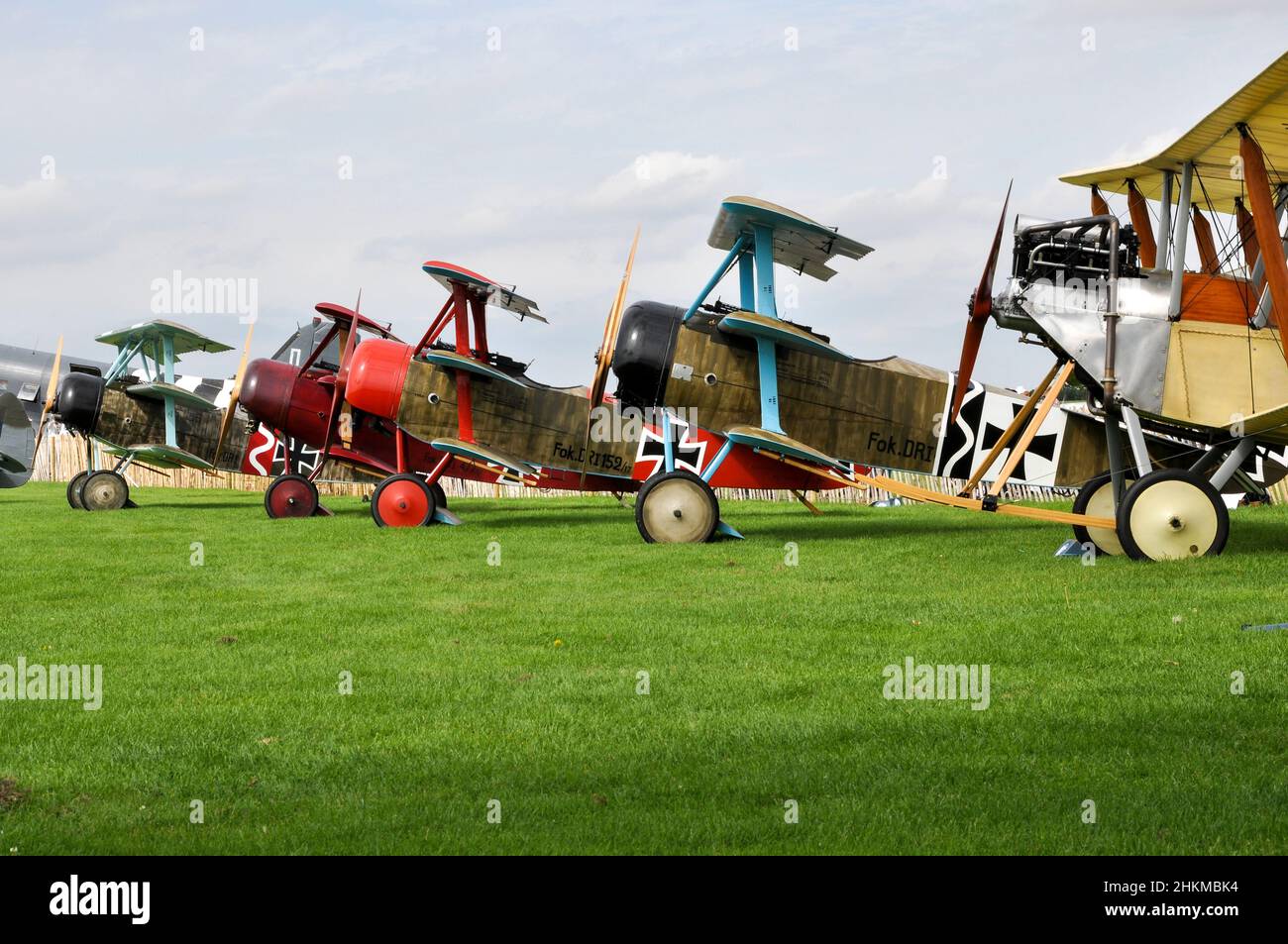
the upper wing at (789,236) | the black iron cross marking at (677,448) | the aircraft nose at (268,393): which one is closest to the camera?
the upper wing at (789,236)

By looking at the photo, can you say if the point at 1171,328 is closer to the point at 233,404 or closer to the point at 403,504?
the point at 403,504

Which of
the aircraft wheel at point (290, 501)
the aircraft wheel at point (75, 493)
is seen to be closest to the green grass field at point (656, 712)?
the aircraft wheel at point (290, 501)

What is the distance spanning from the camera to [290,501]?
2050 cm

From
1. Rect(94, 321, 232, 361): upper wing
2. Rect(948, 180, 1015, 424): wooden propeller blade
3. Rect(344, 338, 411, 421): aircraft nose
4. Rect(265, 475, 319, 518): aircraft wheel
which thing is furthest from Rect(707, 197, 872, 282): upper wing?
Rect(94, 321, 232, 361): upper wing

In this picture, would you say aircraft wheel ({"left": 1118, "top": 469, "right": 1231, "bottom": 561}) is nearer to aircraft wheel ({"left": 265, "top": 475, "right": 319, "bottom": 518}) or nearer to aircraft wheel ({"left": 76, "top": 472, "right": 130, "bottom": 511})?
aircraft wheel ({"left": 265, "top": 475, "right": 319, "bottom": 518})

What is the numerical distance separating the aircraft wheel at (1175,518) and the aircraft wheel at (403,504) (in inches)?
389

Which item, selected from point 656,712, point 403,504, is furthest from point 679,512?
point 656,712

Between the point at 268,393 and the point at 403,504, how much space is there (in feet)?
14.9

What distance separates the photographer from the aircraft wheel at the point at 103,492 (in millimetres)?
22734

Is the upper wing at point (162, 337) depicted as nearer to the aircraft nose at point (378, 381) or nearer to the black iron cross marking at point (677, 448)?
the aircraft nose at point (378, 381)

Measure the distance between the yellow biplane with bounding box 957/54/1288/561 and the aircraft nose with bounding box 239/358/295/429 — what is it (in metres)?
12.6

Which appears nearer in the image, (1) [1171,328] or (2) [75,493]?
(1) [1171,328]
